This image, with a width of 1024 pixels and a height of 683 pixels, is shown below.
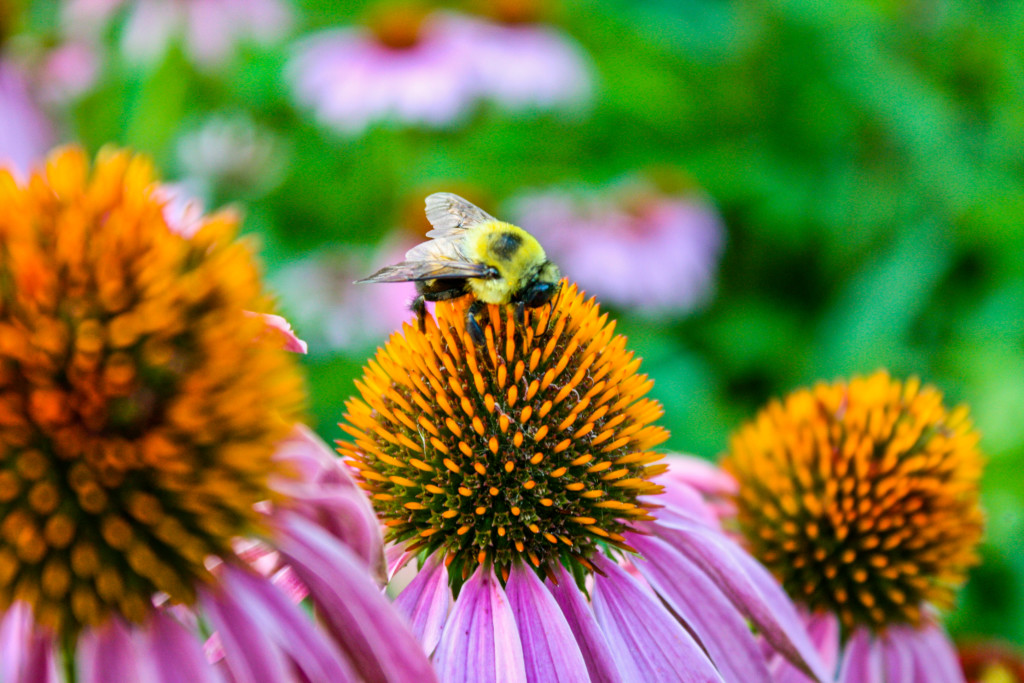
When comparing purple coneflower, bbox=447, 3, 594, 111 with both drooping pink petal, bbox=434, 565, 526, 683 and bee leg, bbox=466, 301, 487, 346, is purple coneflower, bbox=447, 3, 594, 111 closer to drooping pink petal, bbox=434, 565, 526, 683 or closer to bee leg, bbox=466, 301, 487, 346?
bee leg, bbox=466, 301, 487, 346

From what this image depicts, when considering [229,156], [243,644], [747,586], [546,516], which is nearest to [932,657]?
[747,586]

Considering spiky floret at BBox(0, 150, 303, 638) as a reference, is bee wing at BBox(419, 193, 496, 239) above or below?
above

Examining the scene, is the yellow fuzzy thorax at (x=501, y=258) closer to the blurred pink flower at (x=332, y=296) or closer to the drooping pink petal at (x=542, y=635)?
the drooping pink petal at (x=542, y=635)

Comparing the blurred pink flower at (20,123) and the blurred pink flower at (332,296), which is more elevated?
the blurred pink flower at (20,123)

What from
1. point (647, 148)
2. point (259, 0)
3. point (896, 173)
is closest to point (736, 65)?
point (647, 148)

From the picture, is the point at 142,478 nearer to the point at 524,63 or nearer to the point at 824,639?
the point at 824,639

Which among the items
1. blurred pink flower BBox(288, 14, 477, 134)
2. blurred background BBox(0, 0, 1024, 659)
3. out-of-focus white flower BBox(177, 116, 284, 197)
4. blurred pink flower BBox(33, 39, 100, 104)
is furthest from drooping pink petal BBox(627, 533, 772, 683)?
blurred pink flower BBox(33, 39, 100, 104)

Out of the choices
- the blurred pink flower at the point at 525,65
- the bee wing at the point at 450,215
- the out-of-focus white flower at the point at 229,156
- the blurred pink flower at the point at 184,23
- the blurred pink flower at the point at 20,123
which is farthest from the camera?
the out-of-focus white flower at the point at 229,156

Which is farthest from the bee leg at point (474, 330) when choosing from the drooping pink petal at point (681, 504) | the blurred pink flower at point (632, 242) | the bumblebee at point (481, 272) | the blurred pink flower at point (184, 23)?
the blurred pink flower at point (184, 23)
